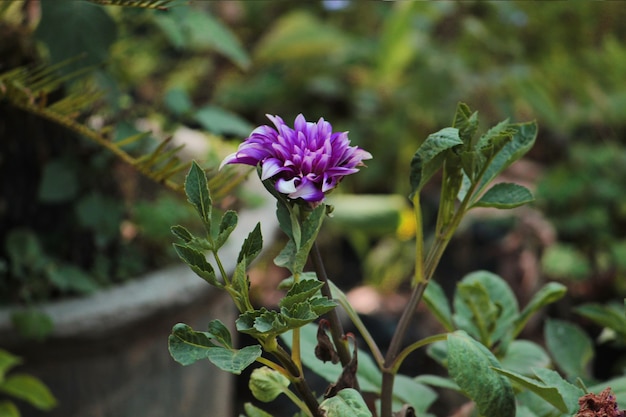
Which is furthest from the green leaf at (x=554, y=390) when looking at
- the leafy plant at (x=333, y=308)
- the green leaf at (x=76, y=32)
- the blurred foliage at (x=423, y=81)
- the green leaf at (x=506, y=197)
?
the blurred foliage at (x=423, y=81)

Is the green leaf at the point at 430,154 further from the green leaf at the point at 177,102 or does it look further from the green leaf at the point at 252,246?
the green leaf at the point at 177,102

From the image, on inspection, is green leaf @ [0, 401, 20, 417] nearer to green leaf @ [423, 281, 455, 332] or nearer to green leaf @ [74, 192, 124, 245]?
green leaf @ [74, 192, 124, 245]

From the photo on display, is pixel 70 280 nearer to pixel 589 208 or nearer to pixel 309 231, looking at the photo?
pixel 309 231

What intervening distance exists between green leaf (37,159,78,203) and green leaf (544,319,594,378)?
72cm

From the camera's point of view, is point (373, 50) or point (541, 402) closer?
point (541, 402)

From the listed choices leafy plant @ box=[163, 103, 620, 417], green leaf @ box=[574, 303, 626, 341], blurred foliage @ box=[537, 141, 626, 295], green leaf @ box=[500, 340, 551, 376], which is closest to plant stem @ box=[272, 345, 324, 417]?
leafy plant @ box=[163, 103, 620, 417]

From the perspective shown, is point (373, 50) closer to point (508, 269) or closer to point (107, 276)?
point (508, 269)

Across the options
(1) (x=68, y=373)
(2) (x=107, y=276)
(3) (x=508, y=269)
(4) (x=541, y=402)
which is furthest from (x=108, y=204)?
(3) (x=508, y=269)

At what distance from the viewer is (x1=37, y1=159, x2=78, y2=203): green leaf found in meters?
1.12

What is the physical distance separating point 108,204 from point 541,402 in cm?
78

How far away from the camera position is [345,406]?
45cm

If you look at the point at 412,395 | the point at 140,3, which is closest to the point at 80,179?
the point at 140,3

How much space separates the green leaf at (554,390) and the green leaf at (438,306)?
4.9 inches

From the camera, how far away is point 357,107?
7.85 feet
